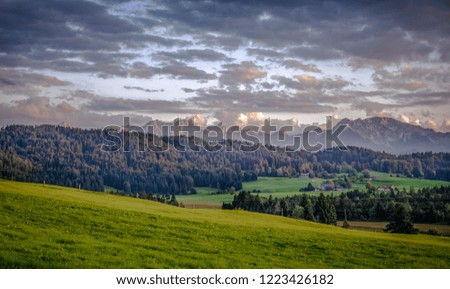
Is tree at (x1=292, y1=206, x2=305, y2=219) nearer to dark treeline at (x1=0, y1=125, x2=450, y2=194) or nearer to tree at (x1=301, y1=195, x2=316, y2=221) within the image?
tree at (x1=301, y1=195, x2=316, y2=221)

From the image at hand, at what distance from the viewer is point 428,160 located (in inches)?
6806

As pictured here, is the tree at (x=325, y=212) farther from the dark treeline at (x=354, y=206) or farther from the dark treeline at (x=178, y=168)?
the dark treeline at (x=178, y=168)

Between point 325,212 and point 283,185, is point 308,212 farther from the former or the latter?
point 283,185

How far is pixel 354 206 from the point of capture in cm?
10288

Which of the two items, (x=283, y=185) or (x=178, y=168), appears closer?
(x=283, y=185)

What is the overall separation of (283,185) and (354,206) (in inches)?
2046

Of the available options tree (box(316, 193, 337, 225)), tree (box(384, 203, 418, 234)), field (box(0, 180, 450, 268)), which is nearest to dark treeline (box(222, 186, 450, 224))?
tree (box(316, 193, 337, 225))

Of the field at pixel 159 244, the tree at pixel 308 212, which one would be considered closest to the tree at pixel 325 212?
the tree at pixel 308 212

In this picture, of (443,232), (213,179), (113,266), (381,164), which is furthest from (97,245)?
(381,164)

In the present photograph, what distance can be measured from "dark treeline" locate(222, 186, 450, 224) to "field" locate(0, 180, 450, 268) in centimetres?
5991

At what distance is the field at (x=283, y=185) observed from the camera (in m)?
127

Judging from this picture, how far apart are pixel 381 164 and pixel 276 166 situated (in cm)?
4615

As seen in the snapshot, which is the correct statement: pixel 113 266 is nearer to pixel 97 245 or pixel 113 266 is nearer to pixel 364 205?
pixel 97 245

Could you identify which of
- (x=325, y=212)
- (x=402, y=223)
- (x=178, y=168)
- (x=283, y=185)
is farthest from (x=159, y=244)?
(x=178, y=168)
